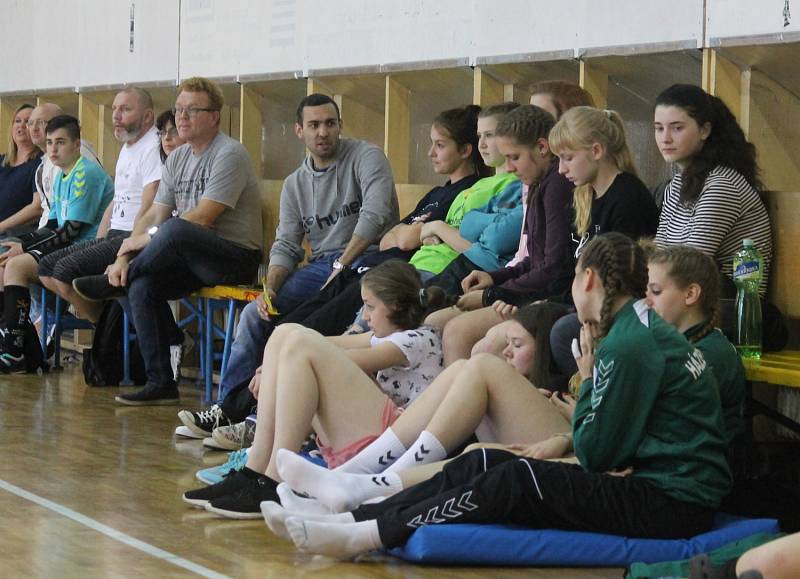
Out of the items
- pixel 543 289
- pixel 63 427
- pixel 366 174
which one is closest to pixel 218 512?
pixel 543 289

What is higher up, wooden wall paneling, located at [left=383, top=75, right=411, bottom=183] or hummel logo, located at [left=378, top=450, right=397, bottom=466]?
wooden wall paneling, located at [left=383, top=75, right=411, bottom=183]

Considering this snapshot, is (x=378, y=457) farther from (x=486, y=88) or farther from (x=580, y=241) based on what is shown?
(x=486, y=88)

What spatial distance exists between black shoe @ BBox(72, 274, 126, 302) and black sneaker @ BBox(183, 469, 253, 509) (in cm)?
303

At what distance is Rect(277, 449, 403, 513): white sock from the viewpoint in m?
3.83

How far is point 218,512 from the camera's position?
4254 millimetres

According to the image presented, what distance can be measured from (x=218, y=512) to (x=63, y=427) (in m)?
1.98

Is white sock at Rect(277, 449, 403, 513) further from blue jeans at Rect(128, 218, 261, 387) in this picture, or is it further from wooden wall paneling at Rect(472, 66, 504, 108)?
wooden wall paneling at Rect(472, 66, 504, 108)

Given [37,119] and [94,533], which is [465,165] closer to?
[94,533]

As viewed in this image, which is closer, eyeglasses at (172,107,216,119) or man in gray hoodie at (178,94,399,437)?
man in gray hoodie at (178,94,399,437)

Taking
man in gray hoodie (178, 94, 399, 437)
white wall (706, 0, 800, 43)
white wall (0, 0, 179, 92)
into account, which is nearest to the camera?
white wall (706, 0, 800, 43)

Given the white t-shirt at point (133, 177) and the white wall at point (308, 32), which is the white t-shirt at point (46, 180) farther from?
the white wall at point (308, 32)

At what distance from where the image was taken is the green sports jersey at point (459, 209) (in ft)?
18.1

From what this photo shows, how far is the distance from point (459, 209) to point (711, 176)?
127 cm

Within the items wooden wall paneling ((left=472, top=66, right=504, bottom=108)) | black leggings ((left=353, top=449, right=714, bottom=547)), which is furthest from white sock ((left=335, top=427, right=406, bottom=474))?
wooden wall paneling ((left=472, top=66, right=504, bottom=108))
